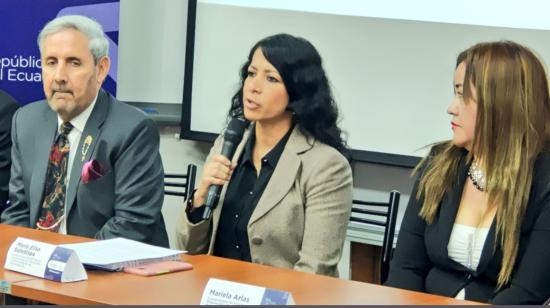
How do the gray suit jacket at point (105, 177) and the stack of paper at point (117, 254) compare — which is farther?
the gray suit jacket at point (105, 177)

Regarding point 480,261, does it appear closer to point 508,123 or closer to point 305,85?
point 508,123

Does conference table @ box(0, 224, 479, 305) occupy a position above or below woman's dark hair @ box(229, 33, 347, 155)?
below

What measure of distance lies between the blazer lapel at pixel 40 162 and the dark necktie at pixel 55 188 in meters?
0.02

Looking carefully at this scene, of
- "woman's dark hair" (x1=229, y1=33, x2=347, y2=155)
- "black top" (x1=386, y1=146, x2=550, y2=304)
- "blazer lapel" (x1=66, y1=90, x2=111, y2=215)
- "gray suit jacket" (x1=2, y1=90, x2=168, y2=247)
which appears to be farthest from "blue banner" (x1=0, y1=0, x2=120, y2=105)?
"black top" (x1=386, y1=146, x2=550, y2=304)

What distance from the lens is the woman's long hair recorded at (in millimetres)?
2443

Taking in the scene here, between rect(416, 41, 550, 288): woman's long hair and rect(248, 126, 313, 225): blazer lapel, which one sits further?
rect(248, 126, 313, 225): blazer lapel

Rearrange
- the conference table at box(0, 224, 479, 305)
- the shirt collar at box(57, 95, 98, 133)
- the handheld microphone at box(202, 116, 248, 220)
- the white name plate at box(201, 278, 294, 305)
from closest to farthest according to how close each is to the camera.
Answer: the white name plate at box(201, 278, 294, 305) < the conference table at box(0, 224, 479, 305) < the handheld microphone at box(202, 116, 248, 220) < the shirt collar at box(57, 95, 98, 133)

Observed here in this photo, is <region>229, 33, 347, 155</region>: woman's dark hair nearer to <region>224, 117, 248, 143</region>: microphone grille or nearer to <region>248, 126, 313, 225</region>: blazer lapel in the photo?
<region>248, 126, 313, 225</region>: blazer lapel

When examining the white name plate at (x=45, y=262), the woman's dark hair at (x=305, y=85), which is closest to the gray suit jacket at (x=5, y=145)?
the woman's dark hair at (x=305, y=85)

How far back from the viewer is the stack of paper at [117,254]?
2.28 meters

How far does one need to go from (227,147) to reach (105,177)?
44 cm

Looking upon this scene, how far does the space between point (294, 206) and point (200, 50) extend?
1.61 metres

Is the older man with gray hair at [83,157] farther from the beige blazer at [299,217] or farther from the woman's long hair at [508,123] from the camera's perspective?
the woman's long hair at [508,123]

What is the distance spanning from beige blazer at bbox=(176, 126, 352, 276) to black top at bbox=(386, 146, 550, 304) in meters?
0.24
